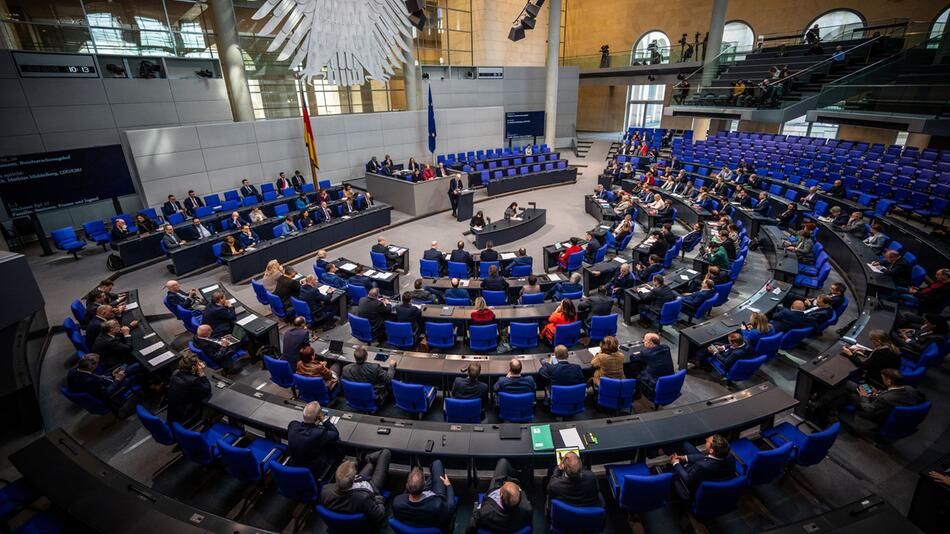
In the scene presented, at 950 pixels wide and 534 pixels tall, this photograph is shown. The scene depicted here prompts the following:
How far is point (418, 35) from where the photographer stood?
2175 centimetres

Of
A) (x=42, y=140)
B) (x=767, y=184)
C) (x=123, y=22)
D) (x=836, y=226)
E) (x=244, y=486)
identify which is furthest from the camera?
(x=767, y=184)

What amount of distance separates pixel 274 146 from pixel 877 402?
18430 millimetres

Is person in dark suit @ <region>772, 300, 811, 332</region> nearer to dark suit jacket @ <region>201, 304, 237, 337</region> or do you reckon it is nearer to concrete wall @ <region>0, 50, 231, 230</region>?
dark suit jacket @ <region>201, 304, 237, 337</region>

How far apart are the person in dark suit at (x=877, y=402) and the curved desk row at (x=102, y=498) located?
702 centimetres

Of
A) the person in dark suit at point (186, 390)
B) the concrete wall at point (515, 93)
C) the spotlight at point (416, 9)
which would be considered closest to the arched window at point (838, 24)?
the concrete wall at point (515, 93)

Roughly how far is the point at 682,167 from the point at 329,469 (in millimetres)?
18690

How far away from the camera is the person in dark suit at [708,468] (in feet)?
14.0

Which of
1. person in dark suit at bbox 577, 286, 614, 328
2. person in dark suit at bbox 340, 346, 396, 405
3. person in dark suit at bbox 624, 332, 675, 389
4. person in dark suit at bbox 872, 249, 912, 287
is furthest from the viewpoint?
person in dark suit at bbox 872, 249, 912, 287

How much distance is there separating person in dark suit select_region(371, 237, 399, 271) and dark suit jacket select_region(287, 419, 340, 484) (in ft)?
21.3

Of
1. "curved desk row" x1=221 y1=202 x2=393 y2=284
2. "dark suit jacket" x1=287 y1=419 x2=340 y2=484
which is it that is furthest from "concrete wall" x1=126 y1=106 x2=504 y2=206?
"dark suit jacket" x1=287 y1=419 x2=340 y2=484

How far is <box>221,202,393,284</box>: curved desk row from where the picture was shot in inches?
431

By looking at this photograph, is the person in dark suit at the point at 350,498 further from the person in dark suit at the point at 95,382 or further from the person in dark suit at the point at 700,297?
the person in dark suit at the point at 700,297

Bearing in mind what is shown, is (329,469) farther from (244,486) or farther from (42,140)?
(42,140)

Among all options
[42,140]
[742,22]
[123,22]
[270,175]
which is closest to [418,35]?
[270,175]
